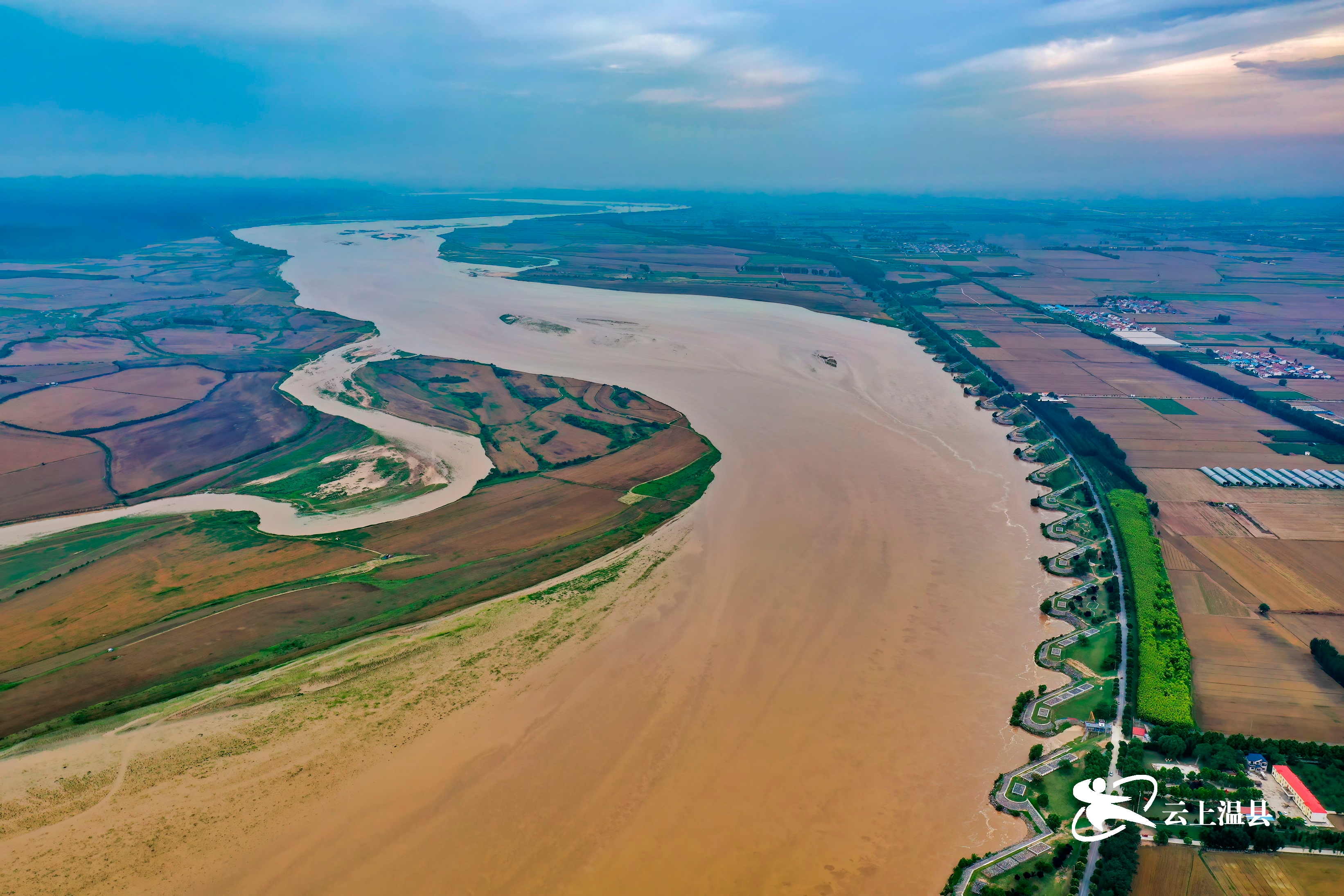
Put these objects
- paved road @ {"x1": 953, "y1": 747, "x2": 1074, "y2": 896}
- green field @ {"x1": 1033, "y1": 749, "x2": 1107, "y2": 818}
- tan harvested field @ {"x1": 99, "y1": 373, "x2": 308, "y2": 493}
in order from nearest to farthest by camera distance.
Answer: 1. paved road @ {"x1": 953, "y1": 747, "x2": 1074, "y2": 896}
2. green field @ {"x1": 1033, "y1": 749, "x2": 1107, "y2": 818}
3. tan harvested field @ {"x1": 99, "y1": 373, "x2": 308, "y2": 493}

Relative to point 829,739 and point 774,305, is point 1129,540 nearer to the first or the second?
point 829,739

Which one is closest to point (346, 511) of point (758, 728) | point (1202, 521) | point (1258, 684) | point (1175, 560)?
point (758, 728)

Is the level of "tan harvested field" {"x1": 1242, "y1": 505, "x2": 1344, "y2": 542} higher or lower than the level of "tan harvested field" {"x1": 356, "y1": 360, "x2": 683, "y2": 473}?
lower

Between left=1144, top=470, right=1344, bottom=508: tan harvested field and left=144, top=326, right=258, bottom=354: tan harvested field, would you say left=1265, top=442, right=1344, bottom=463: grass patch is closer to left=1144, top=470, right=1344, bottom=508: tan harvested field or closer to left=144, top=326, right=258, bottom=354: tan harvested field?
left=1144, top=470, right=1344, bottom=508: tan harvested field

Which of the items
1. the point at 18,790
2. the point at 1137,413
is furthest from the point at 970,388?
the point at 18,790

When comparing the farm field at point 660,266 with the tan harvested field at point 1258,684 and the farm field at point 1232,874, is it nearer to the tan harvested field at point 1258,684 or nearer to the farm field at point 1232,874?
the tan harvested field at point 1258,684

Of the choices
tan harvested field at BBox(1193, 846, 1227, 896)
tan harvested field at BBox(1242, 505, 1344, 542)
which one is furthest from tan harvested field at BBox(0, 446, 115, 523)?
tan harvested field at BBox(1242, 505, 1344, 542)
